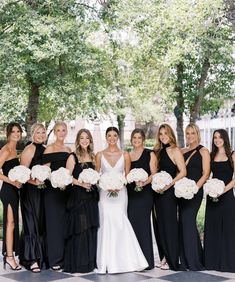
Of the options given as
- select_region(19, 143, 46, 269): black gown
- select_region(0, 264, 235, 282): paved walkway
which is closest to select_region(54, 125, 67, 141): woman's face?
select_region(19, 143, 46, 269): black gown

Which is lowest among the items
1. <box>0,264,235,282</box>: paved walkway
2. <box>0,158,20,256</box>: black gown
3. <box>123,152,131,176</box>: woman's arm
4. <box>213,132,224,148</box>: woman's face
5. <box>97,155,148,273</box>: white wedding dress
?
<box>0,264,235,282</box>: paved walkway

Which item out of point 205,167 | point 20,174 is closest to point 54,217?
point 20,174

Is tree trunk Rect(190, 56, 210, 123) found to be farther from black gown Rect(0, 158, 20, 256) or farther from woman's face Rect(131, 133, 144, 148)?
black gown Rect(0, 158, 20, 256)

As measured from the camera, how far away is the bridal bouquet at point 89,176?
22.1 feet

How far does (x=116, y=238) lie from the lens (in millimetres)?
7004

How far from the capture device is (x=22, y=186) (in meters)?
7.18

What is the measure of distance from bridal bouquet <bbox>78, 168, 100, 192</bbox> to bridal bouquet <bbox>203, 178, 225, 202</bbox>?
4.43 feet

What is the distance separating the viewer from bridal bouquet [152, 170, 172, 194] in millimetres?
6734

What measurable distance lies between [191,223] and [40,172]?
2.02 m

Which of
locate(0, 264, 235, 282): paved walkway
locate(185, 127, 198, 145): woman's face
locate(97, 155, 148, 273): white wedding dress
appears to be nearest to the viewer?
locate(0, 264, 235, 282): paved walkway

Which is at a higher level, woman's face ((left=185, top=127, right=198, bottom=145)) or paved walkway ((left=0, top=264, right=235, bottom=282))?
woman's face ((left=185, top=127, right=198, bottom=145))

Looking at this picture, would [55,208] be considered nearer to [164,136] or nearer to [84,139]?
[84,139]

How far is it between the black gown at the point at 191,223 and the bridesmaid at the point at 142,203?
0.42 m

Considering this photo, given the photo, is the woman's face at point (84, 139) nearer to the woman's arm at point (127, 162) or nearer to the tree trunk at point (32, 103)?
the woman's arm at point (127, 162)
